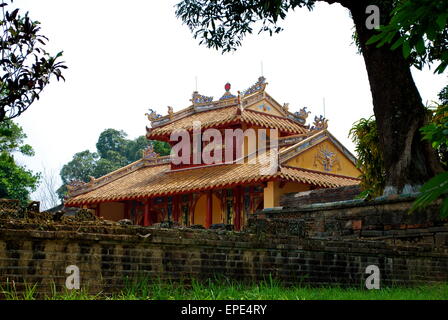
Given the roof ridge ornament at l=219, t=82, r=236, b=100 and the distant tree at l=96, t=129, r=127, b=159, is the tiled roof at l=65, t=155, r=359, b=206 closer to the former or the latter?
the roof ridge ornament at l=219, t=82, r=236, b=100

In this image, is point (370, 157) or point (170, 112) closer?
point (370, 157)

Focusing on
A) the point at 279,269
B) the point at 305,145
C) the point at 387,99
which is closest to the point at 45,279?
the point at 279,269

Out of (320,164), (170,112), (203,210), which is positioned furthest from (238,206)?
(170,112)

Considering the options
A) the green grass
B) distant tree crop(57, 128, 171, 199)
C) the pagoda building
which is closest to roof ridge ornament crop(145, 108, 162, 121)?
the pagoda building

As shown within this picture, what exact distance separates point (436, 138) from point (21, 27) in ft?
15.1

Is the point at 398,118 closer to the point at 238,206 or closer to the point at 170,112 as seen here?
the point at 238,206

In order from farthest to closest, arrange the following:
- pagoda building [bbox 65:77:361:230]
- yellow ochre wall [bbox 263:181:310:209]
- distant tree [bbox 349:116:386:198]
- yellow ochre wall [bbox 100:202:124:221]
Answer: yellow ochre wall [bbox 100:202:124:221] < pagoda building [bbox 65:77:361:230] < yellow ochre wall [bbox 263:181:310:209] < distant tree [bbox 349:116:386:198]

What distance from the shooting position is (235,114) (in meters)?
22.3

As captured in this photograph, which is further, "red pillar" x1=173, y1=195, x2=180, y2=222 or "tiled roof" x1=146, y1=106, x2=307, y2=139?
"red pillar" x1=173, y1=195, x2=180, y2=222

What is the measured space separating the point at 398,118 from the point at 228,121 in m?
10.8

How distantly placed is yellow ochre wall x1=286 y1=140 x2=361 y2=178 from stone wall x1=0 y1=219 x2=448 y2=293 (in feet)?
32.4

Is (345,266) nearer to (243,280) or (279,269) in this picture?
(279,269)

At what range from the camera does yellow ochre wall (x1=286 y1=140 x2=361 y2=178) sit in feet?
69.1

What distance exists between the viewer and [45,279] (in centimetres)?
710
